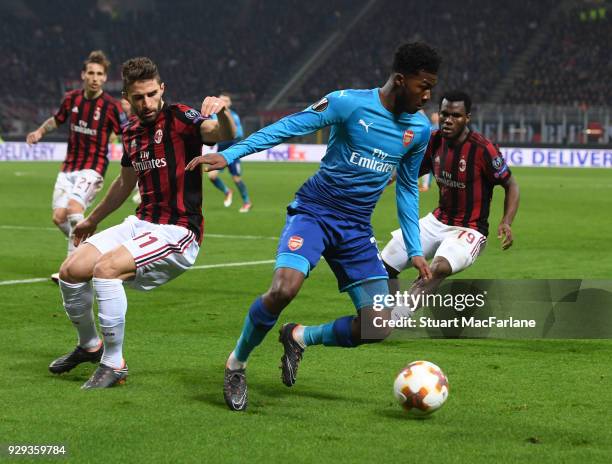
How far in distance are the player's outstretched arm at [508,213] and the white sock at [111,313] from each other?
3.23 metres

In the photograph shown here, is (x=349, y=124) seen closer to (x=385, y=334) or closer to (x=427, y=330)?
(x=385, y=334)

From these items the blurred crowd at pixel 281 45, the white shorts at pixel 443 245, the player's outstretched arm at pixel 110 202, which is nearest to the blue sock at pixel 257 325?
the player's outstretched arm at pixel 110 202

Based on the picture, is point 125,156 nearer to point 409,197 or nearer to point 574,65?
point 409,197

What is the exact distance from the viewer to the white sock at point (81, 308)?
6.34m

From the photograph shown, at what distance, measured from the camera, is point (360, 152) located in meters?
5.95

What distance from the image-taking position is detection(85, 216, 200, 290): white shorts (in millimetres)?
6262

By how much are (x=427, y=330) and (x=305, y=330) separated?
6.86 ft

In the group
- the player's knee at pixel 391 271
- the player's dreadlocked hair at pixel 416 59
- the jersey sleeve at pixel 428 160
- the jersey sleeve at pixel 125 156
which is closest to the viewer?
the player's dreadlocked hair at pixel 416 59

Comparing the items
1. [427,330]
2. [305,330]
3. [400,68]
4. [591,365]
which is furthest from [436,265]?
[400,68]

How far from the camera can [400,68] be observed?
577cm

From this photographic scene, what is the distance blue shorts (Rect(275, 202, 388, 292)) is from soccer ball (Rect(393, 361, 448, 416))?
659mm

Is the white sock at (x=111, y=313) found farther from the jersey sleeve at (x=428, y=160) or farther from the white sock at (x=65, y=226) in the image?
the white sock at (x=65, y=226)

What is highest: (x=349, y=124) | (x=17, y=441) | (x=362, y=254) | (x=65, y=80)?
(x=65, y=80)

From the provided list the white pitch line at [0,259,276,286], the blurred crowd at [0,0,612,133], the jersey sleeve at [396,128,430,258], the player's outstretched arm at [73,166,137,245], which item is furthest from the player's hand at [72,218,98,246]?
the blurred crowd at [0,0,612,133]
